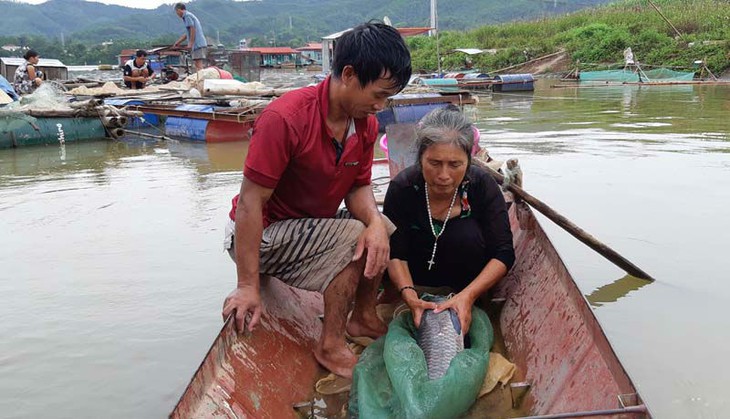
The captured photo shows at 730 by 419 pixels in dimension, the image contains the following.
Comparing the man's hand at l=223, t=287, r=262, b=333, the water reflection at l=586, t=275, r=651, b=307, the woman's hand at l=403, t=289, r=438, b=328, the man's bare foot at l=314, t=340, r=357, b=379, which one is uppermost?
the man's hand at l=223, t=287, r=262, b=333

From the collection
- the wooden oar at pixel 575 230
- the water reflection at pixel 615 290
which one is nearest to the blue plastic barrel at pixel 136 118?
the wooden oar at pixel 575 230

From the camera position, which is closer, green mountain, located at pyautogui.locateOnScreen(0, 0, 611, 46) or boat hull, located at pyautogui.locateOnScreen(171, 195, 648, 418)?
boat hull, located at pyautogui.locateOnScreen(171, 195, 648, 418)

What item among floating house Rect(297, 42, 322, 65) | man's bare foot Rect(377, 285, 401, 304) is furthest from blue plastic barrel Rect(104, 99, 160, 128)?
floating house Rect(297, 42, 322, 65)

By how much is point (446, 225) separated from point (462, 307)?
47 centimetres

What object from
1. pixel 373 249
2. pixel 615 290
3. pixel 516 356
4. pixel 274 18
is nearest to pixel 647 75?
pixel 615 290

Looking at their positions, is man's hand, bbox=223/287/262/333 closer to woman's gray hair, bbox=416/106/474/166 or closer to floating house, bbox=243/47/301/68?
woman's gray hair, bbox=416/106/474/166

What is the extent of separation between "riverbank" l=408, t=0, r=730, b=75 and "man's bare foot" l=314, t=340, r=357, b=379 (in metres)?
Result: 23.5

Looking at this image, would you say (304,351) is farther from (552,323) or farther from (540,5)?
(540,5)

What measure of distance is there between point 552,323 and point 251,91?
11.4m

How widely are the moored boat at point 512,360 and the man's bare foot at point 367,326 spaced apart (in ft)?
0.60

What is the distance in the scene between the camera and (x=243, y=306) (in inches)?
93.4

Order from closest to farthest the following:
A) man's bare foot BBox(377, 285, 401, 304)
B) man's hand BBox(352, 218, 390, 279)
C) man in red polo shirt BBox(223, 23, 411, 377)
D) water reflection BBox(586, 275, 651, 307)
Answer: man in red polo shirt BBox(223, 23, 411, 377), man's hand BBox(352, 218, 390, 279), man's bare foot BBox(377, 285, 401, 304), water reflection BBox(586, 275, 651, 307)

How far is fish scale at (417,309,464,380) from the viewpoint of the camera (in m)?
2.39

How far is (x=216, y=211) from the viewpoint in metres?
6.30
